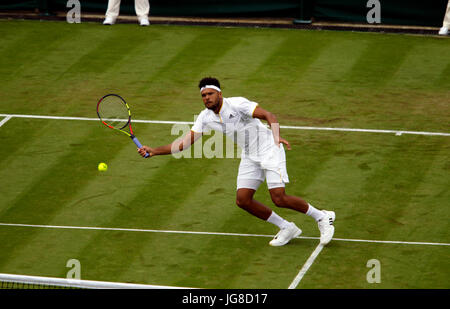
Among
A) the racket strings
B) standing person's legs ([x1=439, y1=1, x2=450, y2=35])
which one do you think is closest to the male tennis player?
the racket strings

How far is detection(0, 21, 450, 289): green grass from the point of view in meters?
10.8

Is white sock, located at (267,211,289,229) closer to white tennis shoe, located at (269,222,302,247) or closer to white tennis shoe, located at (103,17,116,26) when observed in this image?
white tennis shoe, located at (269,222,302,247)

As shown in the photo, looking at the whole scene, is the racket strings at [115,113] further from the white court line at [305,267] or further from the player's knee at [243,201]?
the white court line at [305,267]

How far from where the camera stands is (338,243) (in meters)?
11.1

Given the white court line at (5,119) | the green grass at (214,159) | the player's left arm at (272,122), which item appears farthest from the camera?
the white court line at (5,119)

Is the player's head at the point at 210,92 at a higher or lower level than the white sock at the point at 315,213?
higher

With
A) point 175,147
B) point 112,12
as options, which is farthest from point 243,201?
point 112,12

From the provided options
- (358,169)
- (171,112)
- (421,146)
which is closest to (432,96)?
(421,146)

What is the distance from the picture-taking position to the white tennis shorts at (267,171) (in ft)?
35.1

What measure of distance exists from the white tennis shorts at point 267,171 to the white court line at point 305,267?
0.90m

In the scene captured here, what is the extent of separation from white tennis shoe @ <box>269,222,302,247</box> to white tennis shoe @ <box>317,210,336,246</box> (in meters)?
0.30

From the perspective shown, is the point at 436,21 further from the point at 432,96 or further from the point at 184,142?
the point at 184,142

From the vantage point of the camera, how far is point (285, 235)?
435 inches

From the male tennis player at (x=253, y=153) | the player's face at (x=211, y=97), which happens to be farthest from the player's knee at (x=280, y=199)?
the player's face at (x=211, y=97)
